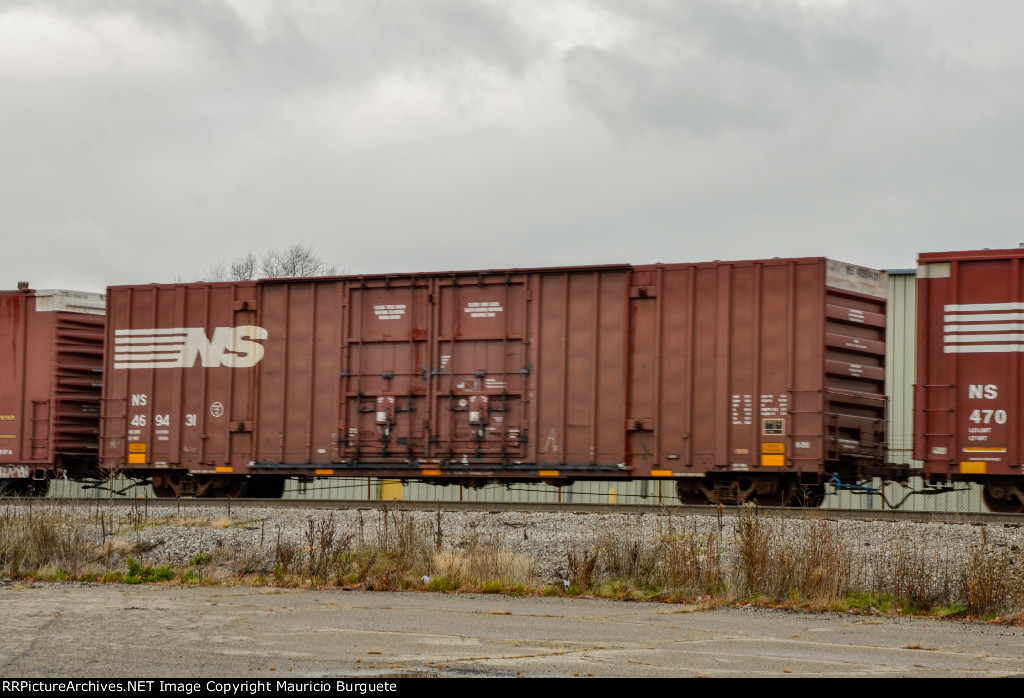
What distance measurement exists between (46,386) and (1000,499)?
1588cm

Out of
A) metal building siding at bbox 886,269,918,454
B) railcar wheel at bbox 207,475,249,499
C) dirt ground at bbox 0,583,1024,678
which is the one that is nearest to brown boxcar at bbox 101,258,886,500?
railcar wheel at bbox 207,475,249,499

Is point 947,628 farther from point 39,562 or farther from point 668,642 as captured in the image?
point 39,562

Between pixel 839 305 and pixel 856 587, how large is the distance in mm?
7111

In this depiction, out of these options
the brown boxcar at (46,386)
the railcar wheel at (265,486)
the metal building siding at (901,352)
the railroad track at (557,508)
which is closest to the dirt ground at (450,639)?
the railroad track at (557,508)

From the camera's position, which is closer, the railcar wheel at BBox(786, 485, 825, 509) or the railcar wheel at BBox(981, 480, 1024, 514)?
the railcar wheel at BBox(981, 480, 1024, 514)

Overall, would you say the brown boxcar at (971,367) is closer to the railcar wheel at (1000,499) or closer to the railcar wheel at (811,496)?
the railcar wheel at (1000,499)

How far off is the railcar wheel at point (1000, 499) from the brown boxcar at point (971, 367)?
39mm

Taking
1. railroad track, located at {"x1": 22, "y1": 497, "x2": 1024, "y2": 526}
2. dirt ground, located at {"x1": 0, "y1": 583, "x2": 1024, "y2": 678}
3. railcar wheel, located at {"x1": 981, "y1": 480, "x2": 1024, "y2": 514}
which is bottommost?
dirt ground, located at {"x1": 0, "y1": 583, "x2": 1024, "y2": 678}

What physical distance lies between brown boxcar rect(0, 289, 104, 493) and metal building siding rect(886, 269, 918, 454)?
659 inches

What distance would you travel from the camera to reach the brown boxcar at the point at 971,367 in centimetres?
1568

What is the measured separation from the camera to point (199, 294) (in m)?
20.2

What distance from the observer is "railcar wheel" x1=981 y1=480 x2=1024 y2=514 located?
1627 cm

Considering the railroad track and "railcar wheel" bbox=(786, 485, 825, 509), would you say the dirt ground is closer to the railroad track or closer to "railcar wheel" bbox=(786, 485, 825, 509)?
the railroad track

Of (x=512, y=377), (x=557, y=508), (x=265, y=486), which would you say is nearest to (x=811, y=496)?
(x=557, y=508)
